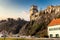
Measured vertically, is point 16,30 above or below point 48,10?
below

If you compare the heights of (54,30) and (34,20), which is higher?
(34,20)

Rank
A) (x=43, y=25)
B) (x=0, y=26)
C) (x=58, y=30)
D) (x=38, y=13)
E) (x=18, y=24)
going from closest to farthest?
(x=58, y=30), (x=43, y=25), (x=0, y=26), (x=38, y=13), (x=18, y=24)

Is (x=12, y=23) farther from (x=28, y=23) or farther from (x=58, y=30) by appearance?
(x=58, y=30)

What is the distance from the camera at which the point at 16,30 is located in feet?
73.0

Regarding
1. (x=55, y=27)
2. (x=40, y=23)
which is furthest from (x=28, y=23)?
(x=55, y=27)

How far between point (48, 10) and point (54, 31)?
920 cm

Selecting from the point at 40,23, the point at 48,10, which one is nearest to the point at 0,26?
the point at 40,23

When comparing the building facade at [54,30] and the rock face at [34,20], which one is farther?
the rock face at [34,20]

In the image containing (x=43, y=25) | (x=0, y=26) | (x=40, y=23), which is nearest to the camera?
(x=43, y=25)

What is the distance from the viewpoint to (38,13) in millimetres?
20938

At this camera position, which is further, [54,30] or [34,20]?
[34,20]

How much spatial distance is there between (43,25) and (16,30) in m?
6.37

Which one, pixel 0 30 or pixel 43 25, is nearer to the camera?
pixel 43 25

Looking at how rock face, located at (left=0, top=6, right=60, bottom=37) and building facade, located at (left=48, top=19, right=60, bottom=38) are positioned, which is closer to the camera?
building facade, located at (left=48, top=19, right=60, bottom=38)
